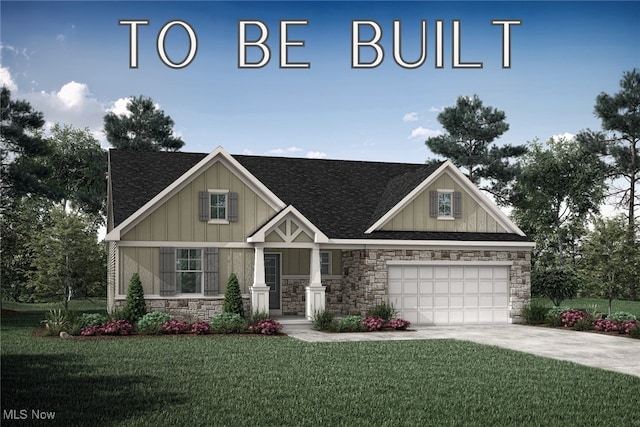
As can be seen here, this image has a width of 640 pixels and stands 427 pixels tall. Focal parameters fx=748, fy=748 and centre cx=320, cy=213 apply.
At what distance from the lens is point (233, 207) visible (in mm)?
24531

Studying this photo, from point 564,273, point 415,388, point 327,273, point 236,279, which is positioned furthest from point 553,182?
point 415,388

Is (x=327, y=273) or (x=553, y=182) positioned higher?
(x=553, y=182)

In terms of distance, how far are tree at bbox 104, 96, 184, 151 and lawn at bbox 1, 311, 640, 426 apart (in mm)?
28381

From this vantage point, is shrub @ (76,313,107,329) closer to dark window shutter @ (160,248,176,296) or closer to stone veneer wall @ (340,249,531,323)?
dark window shutter @ (160,248,176,296)

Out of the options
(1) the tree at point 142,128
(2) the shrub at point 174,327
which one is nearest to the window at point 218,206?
(2) the shrub at point 174,327

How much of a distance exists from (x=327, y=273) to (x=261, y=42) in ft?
43.9

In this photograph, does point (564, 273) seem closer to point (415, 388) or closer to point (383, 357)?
point (383, 357)

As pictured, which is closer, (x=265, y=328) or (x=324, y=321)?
(x=265, y=328)

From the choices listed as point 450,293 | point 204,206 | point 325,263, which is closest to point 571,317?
point 450,293

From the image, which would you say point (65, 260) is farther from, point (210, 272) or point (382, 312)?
point (382, 312)

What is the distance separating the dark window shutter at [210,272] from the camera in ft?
78.2

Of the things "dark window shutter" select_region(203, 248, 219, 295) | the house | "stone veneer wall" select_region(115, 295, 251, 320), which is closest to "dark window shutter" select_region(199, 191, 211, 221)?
the house

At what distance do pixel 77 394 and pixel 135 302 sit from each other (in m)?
11.2

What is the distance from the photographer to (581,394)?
1186cm
